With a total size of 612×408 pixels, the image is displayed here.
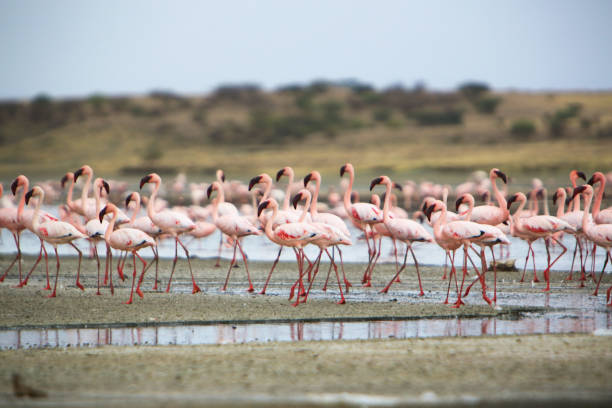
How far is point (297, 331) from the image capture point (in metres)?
8.21

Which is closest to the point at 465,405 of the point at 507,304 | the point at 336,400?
the point at 336,400

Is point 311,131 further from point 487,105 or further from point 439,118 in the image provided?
point 487,105

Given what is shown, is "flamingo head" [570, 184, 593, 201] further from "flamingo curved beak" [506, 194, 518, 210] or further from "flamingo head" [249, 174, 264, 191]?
"flamingo head" [249, 174, 264, 191]

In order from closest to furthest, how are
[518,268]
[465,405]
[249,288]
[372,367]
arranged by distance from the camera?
[465,405] < [372,367] < [249,288] < [518,268]

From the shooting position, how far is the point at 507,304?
9750 mm

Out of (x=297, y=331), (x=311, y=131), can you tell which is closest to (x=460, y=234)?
(x=297, y=331)

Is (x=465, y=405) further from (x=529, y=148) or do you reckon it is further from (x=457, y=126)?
(x=457, y=126)

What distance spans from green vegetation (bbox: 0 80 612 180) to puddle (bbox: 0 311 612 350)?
3072cm

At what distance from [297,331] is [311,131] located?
5034 centimetres

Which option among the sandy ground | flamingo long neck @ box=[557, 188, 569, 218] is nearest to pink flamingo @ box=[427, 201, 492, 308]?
the sandy ground

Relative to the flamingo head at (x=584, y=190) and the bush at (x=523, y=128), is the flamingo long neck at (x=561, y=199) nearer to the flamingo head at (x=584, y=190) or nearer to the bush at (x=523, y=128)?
the flamingo head at (x=584, y=190)

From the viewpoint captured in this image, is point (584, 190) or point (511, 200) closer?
point (584, 190)

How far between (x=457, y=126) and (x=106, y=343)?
1988 inches

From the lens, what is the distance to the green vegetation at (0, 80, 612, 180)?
45062 millimetres
